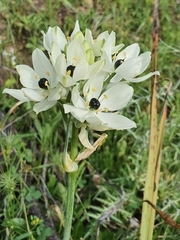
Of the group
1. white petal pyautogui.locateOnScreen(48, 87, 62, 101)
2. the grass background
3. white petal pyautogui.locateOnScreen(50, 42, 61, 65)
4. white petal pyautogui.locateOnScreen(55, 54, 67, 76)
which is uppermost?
white petal pyautogui.locateOnScreen(50, 42, 61, 65)

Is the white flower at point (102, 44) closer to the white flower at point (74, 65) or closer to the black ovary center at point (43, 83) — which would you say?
the white flower at point (74, 65)

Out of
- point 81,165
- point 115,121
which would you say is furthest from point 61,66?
point 81,165

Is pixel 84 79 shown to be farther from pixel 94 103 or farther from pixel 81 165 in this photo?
pixel 81 165

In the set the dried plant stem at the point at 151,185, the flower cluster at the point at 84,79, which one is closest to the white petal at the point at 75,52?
the flower cluster at the point at 84,79

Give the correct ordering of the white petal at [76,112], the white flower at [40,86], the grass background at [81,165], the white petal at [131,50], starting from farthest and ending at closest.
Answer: the grass background at [81,165] → the white petal at [131,50] → the white flower at [40,86] → the white petal at [76,112]

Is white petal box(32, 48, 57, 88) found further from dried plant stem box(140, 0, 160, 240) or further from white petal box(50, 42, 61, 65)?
dried plant stem box(140, 0, 160, 240)

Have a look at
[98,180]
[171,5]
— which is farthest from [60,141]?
[171,5]

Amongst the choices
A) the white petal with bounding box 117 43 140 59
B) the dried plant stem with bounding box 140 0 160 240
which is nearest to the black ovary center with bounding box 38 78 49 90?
the white petal with bounding box 117 43 140 59
